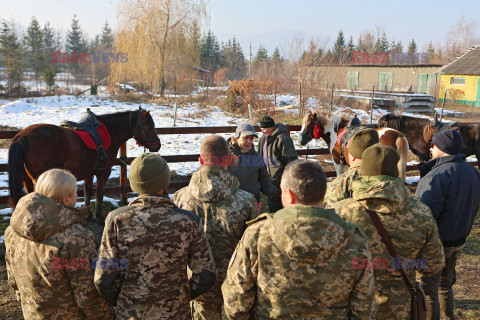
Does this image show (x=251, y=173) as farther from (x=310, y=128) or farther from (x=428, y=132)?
(x=428, y=132)

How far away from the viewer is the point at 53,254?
204 cm

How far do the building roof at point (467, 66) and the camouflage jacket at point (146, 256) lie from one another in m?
32.9

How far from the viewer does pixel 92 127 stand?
577 centimetres

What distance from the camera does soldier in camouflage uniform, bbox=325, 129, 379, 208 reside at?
2.65 meters

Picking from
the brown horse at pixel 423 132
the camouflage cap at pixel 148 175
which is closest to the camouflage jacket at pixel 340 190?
the camouflage cap at pixel 148 175

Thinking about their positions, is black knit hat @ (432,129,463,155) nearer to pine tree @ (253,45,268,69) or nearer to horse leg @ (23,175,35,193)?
horse leg @ (23,175,35,193)

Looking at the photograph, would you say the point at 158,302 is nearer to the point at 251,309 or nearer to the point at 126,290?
the point at 126,290

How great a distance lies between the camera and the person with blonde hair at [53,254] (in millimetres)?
2000

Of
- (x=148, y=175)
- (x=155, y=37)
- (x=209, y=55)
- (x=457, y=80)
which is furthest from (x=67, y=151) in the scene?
(x=209, y=55)

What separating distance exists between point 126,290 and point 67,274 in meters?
0.37

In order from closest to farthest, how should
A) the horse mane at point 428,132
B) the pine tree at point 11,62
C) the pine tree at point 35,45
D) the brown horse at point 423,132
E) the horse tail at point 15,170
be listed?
the horse tail at point 15,170
the horse mane at point 428,132
the brown horse at point 423,132
the pine tree at point 11,62
the pine tree at point 35,45

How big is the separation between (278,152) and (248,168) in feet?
4.18

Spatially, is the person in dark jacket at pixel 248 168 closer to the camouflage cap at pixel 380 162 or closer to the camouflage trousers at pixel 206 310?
the camouflage trousers at pixel 206 310

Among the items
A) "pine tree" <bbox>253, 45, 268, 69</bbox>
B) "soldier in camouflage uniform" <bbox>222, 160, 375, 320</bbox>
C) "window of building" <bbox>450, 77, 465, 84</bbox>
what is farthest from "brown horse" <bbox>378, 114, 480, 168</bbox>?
"pine tree" <bbox>253, 45, 268, 69</bbox>
